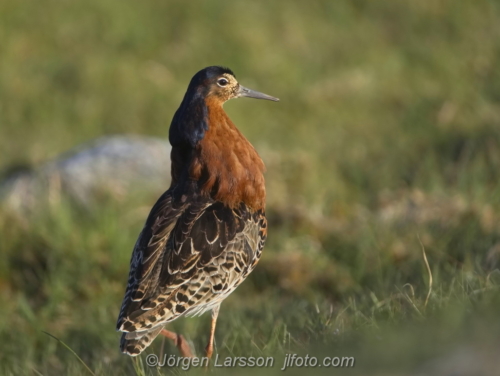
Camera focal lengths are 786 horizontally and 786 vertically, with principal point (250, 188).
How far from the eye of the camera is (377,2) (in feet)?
49.7

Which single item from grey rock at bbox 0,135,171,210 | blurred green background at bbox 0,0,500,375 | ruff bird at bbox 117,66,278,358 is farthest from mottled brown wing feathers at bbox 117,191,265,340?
grey rock at bbox 0,135,171,210

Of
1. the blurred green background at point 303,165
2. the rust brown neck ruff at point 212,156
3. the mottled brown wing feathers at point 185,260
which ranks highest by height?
the rust brown neck ruff at point 212,156

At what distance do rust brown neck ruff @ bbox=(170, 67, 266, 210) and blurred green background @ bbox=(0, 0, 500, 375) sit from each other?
39.1 inches

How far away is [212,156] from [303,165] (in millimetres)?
5048

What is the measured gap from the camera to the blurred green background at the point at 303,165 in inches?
191

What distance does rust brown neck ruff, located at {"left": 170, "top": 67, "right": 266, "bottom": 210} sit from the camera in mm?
5312

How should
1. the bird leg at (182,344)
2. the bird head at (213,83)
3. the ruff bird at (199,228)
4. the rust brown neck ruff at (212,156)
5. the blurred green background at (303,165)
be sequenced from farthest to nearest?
the bird head at (213,83), the rust brown neck ruff at (212,156), the bird leg at (182,344), the ruff bird at (199,228), the blurred green background at (303,165)

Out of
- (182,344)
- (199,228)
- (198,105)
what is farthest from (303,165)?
(182,344)

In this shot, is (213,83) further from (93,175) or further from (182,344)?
(93,175)

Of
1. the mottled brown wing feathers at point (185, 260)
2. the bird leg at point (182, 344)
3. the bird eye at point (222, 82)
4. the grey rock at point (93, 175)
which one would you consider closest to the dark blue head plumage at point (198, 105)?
the bird eye at point (222, 82)

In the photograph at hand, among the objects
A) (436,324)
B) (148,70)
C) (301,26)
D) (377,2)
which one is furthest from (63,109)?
(436,324)

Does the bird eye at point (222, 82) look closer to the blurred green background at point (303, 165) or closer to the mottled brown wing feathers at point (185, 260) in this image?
the mottled brown wing feathers at point (185, 260)

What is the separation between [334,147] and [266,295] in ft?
13.5

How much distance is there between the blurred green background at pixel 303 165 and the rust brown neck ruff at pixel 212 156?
994 mm
